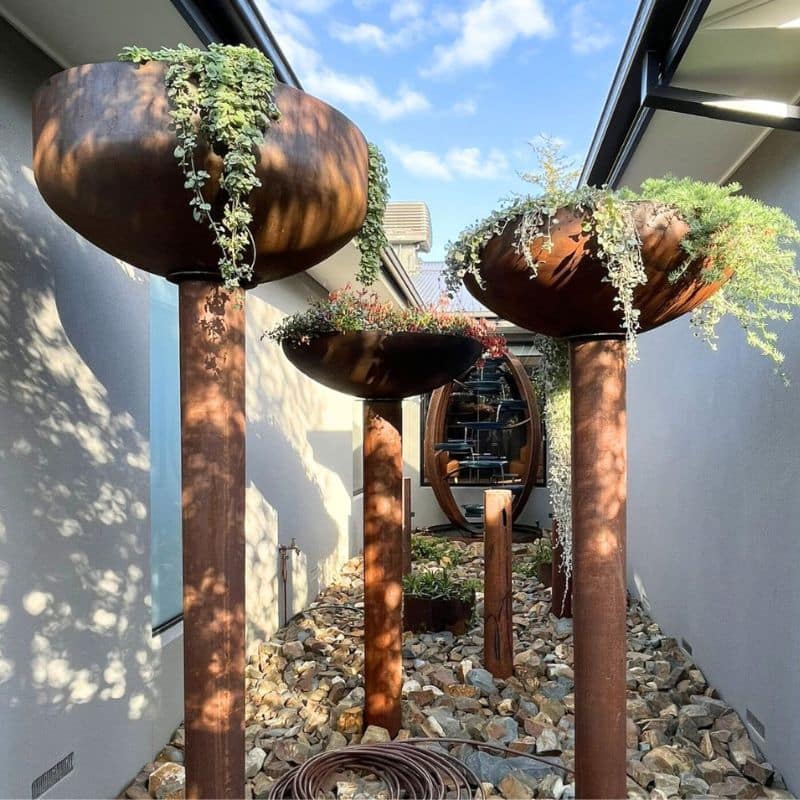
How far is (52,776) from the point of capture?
191cm

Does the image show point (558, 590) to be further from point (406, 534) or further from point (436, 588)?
point (406, 534)

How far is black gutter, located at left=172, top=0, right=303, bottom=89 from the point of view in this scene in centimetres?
182

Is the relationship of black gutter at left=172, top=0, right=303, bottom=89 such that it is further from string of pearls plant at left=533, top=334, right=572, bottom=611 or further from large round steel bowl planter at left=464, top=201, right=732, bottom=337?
string of pearls plant at left=533, top=334, right=572, bottom=611

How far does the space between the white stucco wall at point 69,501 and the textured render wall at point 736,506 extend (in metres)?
2.19

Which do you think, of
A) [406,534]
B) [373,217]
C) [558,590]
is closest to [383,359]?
[373,217]

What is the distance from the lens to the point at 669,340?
3.80 metres

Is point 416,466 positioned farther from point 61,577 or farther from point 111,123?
point 111,123

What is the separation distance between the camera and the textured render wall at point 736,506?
2271mm

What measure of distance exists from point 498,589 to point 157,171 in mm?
2702

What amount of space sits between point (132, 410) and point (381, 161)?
1305 millimetres

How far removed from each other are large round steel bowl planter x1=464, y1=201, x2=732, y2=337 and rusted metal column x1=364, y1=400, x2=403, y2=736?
1.09 metres

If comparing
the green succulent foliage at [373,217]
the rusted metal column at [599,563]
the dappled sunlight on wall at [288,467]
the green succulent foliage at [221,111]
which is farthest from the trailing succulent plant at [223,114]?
the dappled sunlight on wall at [288,467]

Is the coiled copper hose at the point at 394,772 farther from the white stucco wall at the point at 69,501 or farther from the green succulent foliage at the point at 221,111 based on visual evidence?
the green succulent foliage at the point at 221,111

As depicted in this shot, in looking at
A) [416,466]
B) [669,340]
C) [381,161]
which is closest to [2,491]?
[381,161]
